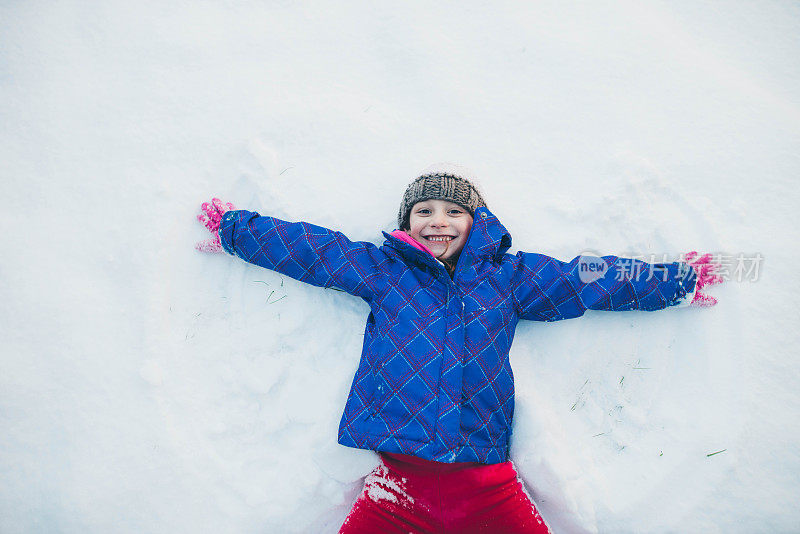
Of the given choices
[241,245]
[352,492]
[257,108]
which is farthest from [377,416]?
[257,108]

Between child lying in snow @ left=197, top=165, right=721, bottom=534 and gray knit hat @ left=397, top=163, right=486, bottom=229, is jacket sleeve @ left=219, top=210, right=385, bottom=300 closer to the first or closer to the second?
child lying in snow @ left=197, top=165, right=721, bottom=534

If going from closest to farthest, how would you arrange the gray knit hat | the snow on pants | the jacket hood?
the snow on pants < the jacket hood < the gray knit hat

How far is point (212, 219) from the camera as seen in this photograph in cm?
254

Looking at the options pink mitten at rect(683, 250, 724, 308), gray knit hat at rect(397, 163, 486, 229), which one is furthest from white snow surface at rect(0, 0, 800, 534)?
gray knit hat at rect(397, 163, 486, 229)

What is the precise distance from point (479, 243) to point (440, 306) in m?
0.41

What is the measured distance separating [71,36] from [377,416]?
9.96ft

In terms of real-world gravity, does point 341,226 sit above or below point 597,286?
above

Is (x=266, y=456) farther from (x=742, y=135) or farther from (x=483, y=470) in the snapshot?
(x=742, y=135)

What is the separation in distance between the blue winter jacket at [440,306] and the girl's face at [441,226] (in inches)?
3.8

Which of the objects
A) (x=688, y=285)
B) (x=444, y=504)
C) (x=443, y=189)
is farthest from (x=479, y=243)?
(x=444, y=504)

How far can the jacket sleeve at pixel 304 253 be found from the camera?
7.82 feet

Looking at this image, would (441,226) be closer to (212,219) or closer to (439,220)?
(439,220)

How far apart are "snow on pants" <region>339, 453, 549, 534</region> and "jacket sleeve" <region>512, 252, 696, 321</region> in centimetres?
91

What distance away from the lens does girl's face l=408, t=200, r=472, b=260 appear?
244cm
